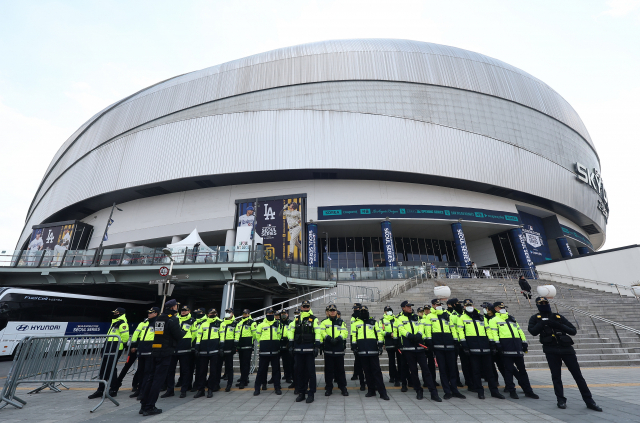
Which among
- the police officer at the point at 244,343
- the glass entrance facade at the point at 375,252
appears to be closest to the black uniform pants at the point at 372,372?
the police officer at the point at 244,343

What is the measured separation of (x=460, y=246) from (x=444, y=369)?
25.2m

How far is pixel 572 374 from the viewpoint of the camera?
5.19 m

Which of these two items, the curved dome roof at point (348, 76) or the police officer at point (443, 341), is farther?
the curved dome roof at point (348, 76)

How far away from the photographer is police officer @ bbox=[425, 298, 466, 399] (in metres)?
6.45

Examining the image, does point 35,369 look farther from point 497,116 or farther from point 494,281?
point 497,116

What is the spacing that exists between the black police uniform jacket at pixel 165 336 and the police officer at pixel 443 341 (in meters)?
5.42

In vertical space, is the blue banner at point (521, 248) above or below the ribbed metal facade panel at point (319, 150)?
below

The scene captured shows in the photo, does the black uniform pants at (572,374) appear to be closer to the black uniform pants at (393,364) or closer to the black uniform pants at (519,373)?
the black uniform pants at (519,373)

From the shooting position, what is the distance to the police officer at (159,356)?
536 cm

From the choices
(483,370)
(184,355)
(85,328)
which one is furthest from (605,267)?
(85,328)

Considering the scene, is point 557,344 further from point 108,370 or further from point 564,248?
point 564,248

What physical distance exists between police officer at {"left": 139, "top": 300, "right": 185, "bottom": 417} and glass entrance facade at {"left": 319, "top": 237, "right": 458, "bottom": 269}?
86.5 feet

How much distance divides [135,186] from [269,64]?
2228 cm

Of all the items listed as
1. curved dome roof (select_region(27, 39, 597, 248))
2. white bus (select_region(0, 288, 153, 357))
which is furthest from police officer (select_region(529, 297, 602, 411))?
curved dome roof (select_region(27, 39, 597, 248))
